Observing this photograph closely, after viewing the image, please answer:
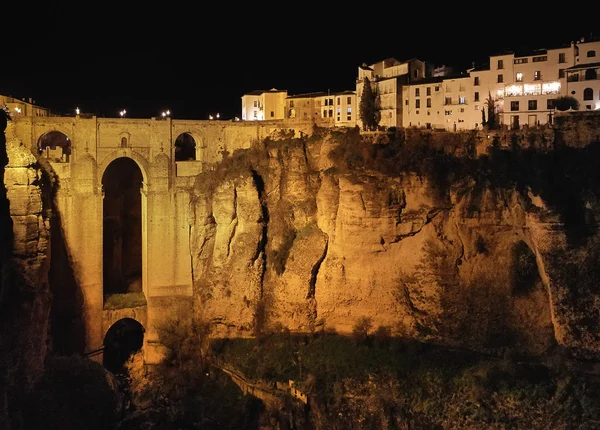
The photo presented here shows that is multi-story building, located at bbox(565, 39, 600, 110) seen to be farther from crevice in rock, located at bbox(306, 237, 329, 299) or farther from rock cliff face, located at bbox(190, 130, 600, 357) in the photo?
crevice in rock, located at bbox(306, 237, 329, 299)

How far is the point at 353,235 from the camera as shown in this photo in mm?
27750

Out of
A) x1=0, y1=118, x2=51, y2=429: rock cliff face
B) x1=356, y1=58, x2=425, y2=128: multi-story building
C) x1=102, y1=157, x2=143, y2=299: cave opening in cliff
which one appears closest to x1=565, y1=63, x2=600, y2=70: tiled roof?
x1=356, y1=58, x2=425, y2=128: multi-story building

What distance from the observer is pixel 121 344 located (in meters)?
33.9

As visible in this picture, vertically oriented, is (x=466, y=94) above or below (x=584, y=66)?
below

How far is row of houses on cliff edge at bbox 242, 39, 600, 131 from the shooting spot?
104 ft

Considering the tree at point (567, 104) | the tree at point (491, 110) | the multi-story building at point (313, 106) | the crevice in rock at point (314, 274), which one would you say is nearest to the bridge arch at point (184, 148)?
the multi-story building at point (313, 106)

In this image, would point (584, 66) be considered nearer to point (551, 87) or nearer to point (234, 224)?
point (551, 87)

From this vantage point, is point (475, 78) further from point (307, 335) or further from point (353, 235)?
point (307, 335)

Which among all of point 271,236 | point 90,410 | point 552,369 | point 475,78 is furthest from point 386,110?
point 90,410

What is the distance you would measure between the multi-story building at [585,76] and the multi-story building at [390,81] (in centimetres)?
1003

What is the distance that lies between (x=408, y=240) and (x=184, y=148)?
724 inches

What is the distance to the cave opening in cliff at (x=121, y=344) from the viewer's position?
32.2 m

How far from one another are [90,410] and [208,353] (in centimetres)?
676

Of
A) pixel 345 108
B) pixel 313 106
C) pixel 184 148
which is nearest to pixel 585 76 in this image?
pixel 345 108
